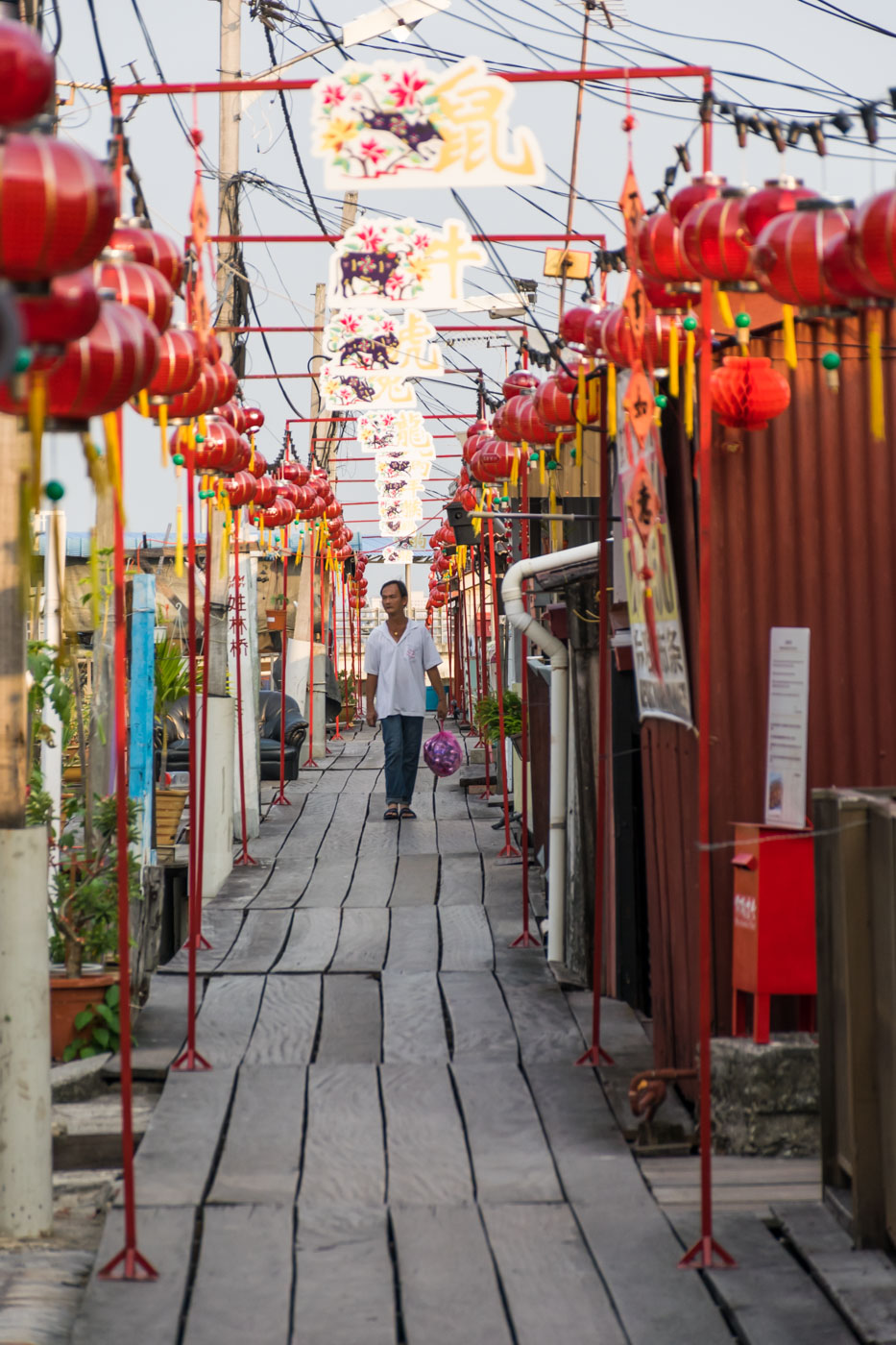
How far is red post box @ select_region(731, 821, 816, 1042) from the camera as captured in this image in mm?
5125

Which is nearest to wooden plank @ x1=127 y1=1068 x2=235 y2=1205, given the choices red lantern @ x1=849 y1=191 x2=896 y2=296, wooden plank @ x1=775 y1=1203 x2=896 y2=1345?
wooden plank @ x1=775 y1=1203 x2=896 y2=1345

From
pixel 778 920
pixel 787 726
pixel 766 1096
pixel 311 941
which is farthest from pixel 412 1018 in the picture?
pixel 787 726

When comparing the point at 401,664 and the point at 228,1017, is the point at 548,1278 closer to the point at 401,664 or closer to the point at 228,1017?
the point at 228,1017

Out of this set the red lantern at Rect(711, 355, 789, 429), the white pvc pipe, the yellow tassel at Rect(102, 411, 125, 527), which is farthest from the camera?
the white pvc pipe

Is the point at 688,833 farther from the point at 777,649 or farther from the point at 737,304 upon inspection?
the point at 737,304

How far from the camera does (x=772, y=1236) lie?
Answer: 4469mm

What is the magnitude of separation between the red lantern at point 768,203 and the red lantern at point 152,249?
5.98 ft

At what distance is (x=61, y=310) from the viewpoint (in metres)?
3.02

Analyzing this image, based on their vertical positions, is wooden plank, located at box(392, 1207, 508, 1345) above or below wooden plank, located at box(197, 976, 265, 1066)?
below

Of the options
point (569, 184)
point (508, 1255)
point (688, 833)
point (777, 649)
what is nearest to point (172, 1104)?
point (508, 1255)

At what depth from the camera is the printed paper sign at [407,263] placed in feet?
21.6

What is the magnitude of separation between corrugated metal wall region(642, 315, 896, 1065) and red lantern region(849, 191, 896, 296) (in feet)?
5.71

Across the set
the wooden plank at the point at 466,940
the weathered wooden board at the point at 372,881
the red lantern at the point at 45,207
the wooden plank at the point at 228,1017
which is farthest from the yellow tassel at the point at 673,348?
the weathered wooden board at the point at 372,881

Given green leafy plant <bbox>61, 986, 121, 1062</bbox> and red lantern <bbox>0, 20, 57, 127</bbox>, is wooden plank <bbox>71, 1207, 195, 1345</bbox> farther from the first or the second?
red lantern <bbox>0, 20, 57, 127</bbox>
